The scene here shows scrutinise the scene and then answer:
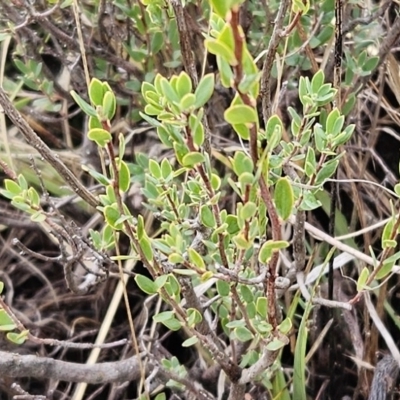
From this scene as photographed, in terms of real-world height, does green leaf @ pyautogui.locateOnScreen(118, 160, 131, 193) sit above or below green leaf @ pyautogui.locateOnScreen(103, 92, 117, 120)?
below

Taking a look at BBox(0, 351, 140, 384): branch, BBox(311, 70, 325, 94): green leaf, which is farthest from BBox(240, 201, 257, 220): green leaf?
BBox(0, 351, 140, 384): branch

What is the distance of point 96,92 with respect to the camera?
1.46 feet

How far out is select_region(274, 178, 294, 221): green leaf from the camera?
1.46 feet

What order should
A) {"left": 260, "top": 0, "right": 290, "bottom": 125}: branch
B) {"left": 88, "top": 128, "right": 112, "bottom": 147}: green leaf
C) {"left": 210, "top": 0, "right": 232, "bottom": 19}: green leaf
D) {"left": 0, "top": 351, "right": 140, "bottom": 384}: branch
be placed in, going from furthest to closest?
{"left": 0, "top": 351, "right": 140, "bottom": 384}: branch
{"left": 260, "top": 0, "right": 290, "bottom": 125}: branch
{"left": 88, "top": 128, "right": 112, "bottom": 147}: green leaf
{"left": 210, "top": 0, "right": 232, "bottom": 19}: green leaf

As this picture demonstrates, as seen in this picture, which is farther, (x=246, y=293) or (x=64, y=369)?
(x=64, y=369)

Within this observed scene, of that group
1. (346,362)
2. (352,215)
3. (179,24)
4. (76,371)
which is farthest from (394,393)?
(179,24)

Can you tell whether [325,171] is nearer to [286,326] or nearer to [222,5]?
[286,326]

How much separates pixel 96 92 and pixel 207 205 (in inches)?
5.2

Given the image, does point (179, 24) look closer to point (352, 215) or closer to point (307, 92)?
point (307, 92)

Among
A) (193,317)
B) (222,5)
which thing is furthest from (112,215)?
(222,5)

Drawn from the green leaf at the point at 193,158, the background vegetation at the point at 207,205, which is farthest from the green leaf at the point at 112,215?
the green leaf at the point at 193,158

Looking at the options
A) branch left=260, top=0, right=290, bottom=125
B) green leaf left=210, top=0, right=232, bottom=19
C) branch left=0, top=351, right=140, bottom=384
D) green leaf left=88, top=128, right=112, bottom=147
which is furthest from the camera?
branch left=0, top=351, right=140, bottom=384

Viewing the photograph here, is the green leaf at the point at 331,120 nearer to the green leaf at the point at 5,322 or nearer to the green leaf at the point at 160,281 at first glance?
the green leaf at the point at 160,281

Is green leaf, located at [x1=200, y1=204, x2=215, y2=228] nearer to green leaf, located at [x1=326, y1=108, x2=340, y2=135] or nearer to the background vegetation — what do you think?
the background vegetation
